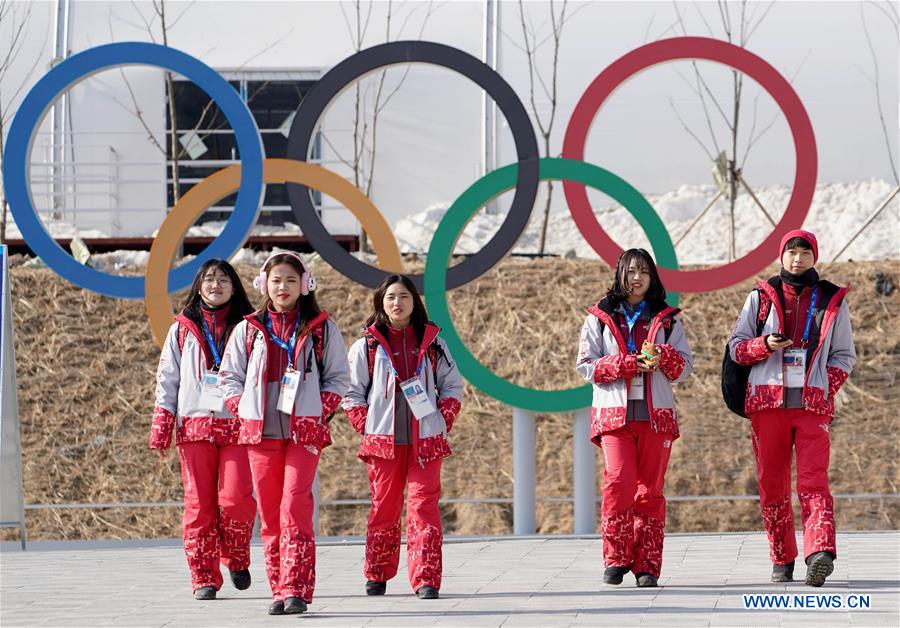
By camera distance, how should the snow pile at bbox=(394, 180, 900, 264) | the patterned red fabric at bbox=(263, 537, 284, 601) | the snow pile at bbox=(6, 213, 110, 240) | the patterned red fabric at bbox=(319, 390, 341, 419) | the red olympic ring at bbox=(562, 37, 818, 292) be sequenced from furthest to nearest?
the snow pile at bbox=(394, 180, 900, 264), the snow pile at bbox=(6, 213, 110, 240), the red olympic ring at bbox=(562, 37, 818, 292), the patterned red fabric at bbox=(319, 390, 341, 419), the patterned red fabric at bbox=(263, 537, 284, 601)

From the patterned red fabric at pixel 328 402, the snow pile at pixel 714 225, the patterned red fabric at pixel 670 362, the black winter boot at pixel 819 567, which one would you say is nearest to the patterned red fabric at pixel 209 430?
the patterned red fabric at pixel 328 402

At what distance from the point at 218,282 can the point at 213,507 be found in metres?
1.14

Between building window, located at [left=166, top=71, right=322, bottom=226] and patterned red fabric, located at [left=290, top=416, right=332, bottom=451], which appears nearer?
patterned red fabric, located at [left=290, top=416, right=332, bottom=451]

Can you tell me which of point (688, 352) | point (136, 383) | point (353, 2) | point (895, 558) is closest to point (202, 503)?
point (688, 352)

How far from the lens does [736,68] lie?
9.40 metres

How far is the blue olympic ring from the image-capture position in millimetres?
9406

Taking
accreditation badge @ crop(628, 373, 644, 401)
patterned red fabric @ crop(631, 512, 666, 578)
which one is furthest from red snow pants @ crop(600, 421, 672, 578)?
accreditation badge @ crop(628, 373, 644, 401)

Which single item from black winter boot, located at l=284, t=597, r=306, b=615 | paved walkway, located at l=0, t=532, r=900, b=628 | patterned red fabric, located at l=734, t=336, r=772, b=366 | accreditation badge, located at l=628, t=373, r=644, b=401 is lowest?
paved walkway, located at l=0, t=532, r=900, b=628

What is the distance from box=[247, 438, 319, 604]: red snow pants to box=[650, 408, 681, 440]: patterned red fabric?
68.3 inches

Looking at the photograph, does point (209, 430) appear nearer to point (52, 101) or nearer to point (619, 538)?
point (619, 538)

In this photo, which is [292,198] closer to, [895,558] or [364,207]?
[364,207]

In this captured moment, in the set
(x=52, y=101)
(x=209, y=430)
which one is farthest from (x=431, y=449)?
(x=52, y=101)

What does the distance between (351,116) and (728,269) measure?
8.65 m

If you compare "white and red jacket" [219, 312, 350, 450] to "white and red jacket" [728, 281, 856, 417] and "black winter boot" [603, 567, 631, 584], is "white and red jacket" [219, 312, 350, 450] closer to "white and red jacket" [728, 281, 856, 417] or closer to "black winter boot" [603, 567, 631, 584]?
"black winter boot" [603, 567, 631, 584]
